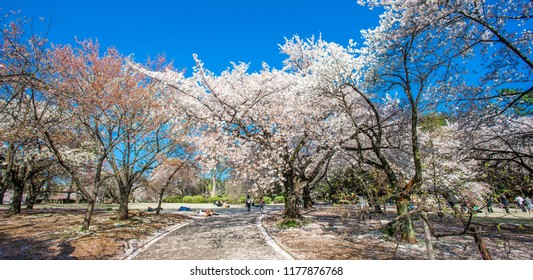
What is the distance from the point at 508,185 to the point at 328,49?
559 cm

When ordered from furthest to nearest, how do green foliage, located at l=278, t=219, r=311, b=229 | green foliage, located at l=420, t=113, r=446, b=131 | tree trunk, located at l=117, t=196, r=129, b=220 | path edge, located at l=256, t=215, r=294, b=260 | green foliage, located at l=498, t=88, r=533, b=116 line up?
tree trunk, located at l=117, t=196, r=129, b=220, green foliage, located at l=278, t=219, r=311, b=229, green foliage, located at l=420, t=113, r=446, b=131, green foliage, located at l=498, t=88, r=533, b=116, path edge, located at l=256, t=215, r=294, b=260

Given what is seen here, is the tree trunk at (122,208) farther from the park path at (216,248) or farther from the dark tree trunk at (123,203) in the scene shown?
the park path at (216,248)

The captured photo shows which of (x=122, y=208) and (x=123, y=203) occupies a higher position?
(x=123, y=203)

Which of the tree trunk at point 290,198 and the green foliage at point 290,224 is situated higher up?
the tree trunk at point 290,198

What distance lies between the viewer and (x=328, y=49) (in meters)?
7.63

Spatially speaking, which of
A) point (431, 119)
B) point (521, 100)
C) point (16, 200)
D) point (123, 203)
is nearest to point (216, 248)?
point (431, 119)

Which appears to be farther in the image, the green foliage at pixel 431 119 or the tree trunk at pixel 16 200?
the tree trunk at pixel 16 200

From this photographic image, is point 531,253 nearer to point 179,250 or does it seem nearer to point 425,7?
point 425,7

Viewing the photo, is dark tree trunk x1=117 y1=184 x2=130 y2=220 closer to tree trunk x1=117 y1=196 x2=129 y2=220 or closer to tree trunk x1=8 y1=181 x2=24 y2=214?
tree trunk x1=117 y1=196 x2=129 y2=220

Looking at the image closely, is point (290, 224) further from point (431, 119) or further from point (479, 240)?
point (479, 240)

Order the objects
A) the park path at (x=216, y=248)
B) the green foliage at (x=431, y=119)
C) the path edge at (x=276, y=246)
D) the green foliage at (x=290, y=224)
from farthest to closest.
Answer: the green foliage at (x=290, y=224), the green foliage at (x=431, y=119), the park path at (x=216, y=248), the path edge at (x=276, y=246)

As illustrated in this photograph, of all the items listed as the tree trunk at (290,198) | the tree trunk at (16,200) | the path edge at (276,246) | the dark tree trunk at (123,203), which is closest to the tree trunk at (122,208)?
the dark tree trunk at (123,203)

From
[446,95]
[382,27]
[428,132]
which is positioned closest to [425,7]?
[382,27]

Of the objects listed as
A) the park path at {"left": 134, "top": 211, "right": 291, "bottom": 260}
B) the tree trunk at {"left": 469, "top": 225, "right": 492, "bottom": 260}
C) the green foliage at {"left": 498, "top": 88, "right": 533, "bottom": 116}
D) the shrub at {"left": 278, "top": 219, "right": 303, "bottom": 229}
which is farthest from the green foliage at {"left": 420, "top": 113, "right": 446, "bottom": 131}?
the park path at {"left": 134, "top": 211, "right": 291, "bottom": 260}
